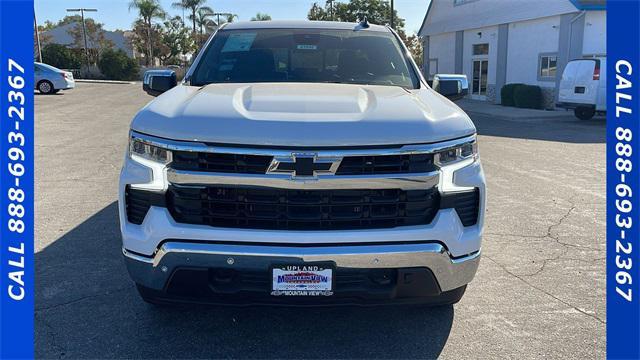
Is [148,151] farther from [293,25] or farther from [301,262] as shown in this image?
[293,25]

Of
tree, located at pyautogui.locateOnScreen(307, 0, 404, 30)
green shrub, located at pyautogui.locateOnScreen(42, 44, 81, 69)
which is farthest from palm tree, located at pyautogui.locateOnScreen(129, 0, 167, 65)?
tree, located at pyautogui.locateOnScreen(307, 0, 404, 30)

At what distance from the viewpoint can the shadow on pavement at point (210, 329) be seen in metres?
3.12

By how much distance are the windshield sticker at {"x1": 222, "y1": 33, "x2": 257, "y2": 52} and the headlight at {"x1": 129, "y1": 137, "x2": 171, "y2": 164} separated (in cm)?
170

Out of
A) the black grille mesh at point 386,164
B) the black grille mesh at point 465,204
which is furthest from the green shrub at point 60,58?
the black grille mesh at point 465,204

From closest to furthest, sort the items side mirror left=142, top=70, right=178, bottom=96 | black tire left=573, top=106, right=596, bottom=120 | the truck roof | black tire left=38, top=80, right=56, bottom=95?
side mirror left=142, top=70, right=178, bottom=96 < the truck roof < black tire left=573, top=106, right=596, bottom=120 < black tire left=38, top=80, right=56, bottom=95

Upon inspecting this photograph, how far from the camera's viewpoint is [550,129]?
14.7 meters

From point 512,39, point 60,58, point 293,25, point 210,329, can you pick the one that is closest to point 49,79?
point 512,39

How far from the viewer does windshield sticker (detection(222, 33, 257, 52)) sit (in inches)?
173

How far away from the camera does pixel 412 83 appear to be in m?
4.08

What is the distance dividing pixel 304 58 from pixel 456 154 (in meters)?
1.84

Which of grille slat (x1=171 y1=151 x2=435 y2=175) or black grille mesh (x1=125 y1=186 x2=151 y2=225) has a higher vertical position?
grille slat (x1=171 y1=151 x2=435 y2=175)

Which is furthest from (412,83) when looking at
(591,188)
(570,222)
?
(591,188)

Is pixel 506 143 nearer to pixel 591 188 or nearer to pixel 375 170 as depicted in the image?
pixel 591 188

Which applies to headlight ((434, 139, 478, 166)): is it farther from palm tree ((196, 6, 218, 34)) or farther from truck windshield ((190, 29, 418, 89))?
palm tree ((196, 6, 218, 34))
